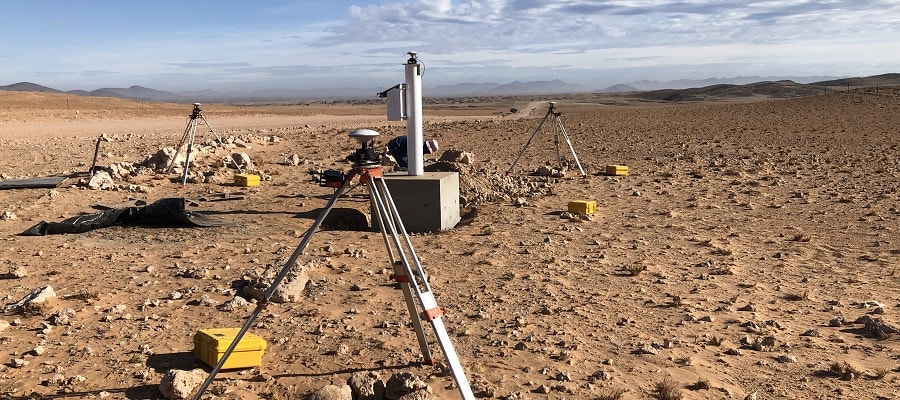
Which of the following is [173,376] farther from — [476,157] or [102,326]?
[476,157]

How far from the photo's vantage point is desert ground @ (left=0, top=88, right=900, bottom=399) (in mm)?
5434

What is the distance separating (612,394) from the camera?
5.04 meters

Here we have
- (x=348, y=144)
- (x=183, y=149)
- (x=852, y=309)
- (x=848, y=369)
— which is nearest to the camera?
(x=848, y=369)

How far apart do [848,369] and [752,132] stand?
835 inches

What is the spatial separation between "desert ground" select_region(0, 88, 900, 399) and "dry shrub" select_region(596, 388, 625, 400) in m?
0.03

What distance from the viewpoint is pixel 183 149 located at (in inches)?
687

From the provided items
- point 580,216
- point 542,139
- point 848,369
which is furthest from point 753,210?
point 542,139

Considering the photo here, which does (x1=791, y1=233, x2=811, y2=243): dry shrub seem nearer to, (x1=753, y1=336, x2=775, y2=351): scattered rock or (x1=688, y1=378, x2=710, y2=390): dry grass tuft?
(x1=753, y1=336, x2=775, y2=351): scattered rock

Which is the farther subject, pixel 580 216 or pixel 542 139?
pixel 542 139

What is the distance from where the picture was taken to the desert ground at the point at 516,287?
543cm

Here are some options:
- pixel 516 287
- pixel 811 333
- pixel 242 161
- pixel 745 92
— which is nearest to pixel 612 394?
pixel 811 333

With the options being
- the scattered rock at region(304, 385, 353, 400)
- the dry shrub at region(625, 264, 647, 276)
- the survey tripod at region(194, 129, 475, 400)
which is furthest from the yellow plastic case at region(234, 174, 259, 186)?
the scattered rock at region(304, 385, 353, 400)

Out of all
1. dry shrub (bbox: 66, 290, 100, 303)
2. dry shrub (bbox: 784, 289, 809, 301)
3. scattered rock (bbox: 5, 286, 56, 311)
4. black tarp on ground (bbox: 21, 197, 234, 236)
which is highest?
black tarp on ground (bbox: 21, 197, 234, 236)

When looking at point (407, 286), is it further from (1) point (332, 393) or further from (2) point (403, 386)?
(1) point (332, 393)
